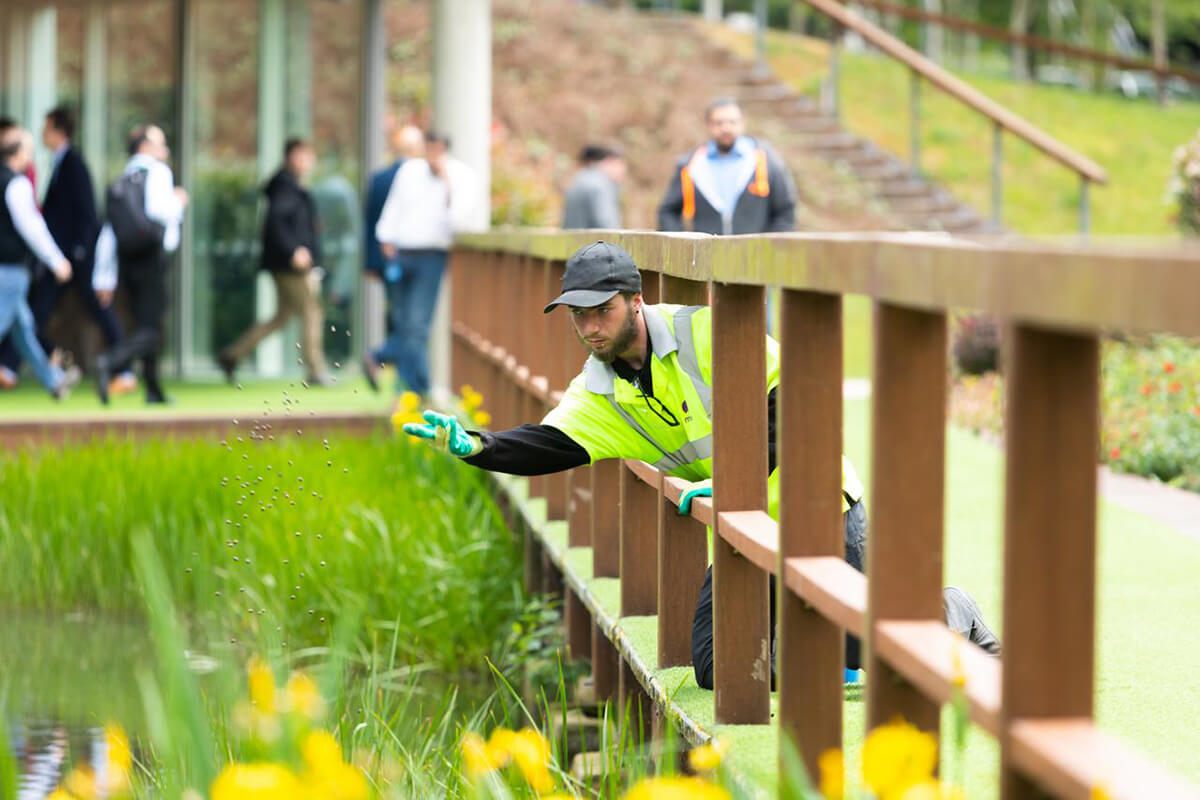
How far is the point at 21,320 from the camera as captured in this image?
13.6m

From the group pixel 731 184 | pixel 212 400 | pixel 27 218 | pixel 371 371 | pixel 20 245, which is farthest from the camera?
pixel 212 400

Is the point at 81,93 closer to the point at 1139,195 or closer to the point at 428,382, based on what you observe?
the point at 428,382

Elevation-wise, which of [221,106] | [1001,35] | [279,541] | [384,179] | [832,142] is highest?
[1001,35]

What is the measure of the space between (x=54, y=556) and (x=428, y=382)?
390cm

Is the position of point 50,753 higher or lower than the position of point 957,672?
lower

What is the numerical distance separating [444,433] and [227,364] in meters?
10.4

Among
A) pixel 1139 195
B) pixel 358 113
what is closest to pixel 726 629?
pixel 358 113

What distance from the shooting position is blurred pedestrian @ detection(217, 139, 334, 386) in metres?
14.2

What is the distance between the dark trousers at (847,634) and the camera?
4.74 metres

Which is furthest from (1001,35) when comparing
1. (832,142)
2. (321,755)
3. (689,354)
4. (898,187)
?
(321,755)

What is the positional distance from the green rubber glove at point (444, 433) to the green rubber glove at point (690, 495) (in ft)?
1.74

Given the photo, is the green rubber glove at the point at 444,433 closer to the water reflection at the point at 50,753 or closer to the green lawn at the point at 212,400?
the water reflection at the point at 50,753

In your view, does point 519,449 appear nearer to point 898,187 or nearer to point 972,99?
point 972,99

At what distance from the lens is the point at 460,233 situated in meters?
12.2
